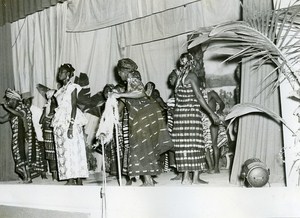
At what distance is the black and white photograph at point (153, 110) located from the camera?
329 centimetres

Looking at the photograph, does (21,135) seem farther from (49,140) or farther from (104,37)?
(104,37)

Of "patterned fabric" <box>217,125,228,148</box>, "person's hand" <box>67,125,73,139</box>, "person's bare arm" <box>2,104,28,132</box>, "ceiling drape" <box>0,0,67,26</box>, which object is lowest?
"patterned fabric" <box>217,125,228,148</box>

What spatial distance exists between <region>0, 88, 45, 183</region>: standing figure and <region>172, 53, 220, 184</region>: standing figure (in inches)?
92.8

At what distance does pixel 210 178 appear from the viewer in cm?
454

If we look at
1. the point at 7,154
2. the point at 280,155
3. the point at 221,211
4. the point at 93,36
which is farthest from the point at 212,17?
the point at 7,154

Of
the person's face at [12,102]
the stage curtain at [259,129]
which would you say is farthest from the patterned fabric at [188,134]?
the person's face at [12,102]

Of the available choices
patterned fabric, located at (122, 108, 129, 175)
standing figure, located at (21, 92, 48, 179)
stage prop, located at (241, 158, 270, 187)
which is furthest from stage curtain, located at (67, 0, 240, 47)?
stage prop, located at (241, 158, 270, 187)

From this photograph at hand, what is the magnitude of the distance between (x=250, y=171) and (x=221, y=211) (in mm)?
412

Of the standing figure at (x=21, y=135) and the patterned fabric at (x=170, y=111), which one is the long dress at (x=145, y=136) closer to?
the patterned fabric at (x=170, y=111)

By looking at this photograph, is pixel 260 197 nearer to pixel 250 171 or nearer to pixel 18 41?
pixel 250 171

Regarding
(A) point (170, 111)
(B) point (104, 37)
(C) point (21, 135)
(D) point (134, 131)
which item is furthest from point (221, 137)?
(B) point (104, 37)

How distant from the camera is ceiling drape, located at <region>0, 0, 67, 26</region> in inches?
256

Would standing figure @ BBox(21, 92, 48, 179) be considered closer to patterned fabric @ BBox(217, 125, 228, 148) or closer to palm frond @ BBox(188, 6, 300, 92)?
patterned fabric @ BBox(217, 125, 228, 148)

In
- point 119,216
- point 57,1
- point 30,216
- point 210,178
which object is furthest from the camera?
point 57,1
